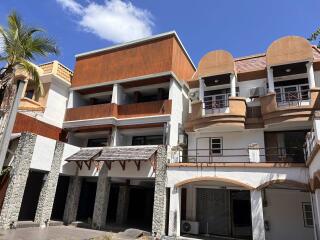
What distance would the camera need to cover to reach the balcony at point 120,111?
1830 cm

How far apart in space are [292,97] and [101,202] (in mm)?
14224

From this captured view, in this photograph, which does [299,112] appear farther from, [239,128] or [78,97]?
[78,97]

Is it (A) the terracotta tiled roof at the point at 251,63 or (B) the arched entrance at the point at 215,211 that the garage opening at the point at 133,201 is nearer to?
(B) the arched entrance at the point at 215,211

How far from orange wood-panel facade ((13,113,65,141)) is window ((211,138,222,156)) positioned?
12.2 metres

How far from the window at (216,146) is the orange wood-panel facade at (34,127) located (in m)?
12.2

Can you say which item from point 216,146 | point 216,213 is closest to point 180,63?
point 216,146

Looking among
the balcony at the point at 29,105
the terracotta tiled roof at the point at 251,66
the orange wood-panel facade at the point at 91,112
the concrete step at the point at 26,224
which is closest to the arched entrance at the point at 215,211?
the terracotta tiled roof at the point at 251,66

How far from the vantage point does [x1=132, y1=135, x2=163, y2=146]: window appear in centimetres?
2025

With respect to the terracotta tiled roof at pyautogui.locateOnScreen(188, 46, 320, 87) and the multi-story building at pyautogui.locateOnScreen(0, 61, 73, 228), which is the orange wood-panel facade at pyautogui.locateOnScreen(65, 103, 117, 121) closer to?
the multi-story building at pyautogui.locateOnScreen(0, 61, 73, 228)

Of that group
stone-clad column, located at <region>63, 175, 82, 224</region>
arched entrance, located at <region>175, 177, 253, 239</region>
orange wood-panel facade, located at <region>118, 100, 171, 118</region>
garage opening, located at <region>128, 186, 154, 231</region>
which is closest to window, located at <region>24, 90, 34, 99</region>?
orange wood-panel facade, located at <region>118, 100, 171, 118</region>

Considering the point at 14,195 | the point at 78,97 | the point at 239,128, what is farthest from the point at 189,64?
the point at 14,195

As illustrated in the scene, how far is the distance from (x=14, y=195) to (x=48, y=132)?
5715 mm

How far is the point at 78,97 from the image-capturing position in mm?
22625

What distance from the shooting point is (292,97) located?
1581 centimetres
